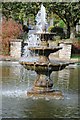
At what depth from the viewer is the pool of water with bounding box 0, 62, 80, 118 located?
39.1ft

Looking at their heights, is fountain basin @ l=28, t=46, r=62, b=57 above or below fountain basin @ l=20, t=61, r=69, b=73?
above

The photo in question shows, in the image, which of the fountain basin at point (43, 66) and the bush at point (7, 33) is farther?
the bush at point (7, 33)

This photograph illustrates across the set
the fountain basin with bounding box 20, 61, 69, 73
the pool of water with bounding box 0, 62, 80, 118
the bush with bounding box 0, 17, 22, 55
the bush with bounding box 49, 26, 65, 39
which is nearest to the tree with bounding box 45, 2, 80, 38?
the bush with bounding box 49, 26, 65, 39

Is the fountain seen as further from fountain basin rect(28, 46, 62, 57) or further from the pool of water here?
the pool of water

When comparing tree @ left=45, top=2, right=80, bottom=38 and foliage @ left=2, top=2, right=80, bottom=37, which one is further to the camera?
foliage @ left=2, top=2, right=80, bottom=37

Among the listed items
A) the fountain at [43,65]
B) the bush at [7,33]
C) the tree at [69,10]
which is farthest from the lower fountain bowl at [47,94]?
the tree at [69,10]

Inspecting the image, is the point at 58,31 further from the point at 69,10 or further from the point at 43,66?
the point at 43,66

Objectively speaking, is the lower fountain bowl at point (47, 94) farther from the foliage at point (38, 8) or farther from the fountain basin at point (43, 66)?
the foliage at point (38, 8)


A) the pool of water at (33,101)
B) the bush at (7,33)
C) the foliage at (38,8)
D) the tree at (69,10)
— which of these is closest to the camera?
the pool of water at (33,101)

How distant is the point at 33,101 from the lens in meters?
13.7

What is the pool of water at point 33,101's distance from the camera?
1193 centimetres

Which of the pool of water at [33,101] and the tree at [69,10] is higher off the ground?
the tree at [69,10]

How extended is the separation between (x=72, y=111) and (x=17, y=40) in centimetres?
1942

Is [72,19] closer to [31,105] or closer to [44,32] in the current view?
[44,32]
